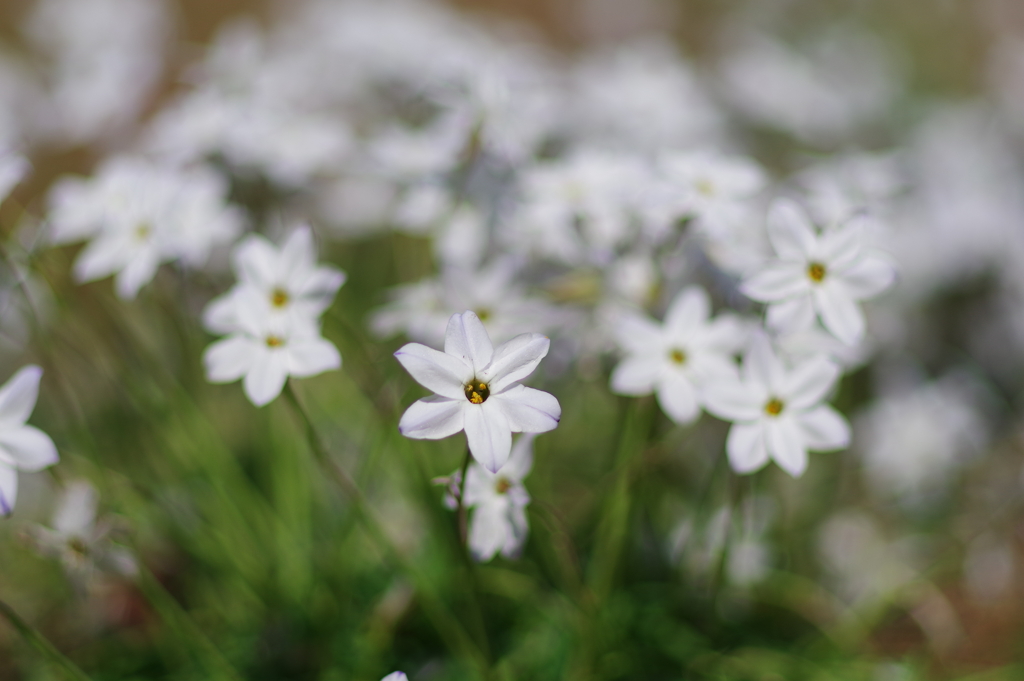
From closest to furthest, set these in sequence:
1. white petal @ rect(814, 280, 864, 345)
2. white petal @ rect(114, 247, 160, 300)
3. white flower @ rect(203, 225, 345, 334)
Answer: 1. white petal @ rect(814, 280, 864, 345)
2. white flower @ rect(203, 225, 345, 334)
3. white petal @ rect(114, 247, 160, 300)

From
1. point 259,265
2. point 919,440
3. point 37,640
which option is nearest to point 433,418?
point 259,265

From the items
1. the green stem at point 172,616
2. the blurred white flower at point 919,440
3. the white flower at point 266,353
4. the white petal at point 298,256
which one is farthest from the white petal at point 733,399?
the blurred white flower at point 919,440

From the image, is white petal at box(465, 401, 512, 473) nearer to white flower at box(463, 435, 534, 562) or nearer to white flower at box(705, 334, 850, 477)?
white flower at box(463, 435, 534, 562)

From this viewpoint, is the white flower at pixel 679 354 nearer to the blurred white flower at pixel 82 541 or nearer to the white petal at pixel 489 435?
the white petal at pixel 489 435

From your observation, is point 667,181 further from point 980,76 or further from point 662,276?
point 980,76

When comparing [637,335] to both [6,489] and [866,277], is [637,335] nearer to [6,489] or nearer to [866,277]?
[866,277]

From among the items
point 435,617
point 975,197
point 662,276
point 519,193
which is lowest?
point 435,617

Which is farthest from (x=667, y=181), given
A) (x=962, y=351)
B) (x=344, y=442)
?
(x=962, y=351)

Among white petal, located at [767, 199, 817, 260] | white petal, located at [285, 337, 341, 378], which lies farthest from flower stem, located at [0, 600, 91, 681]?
white petal, located at [767, 199, 817, 260]
